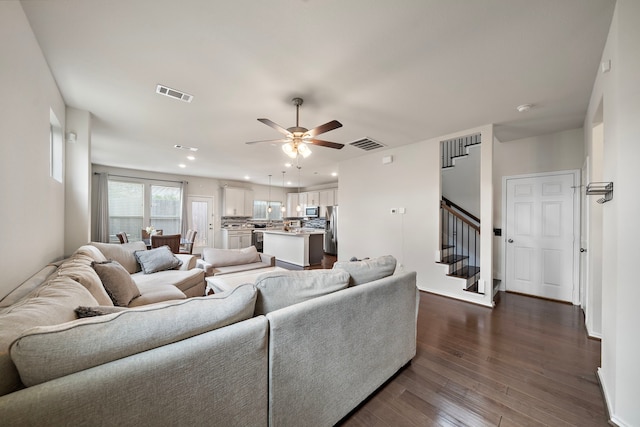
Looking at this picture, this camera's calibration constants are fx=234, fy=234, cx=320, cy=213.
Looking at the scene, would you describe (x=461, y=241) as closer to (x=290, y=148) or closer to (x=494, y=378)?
(x=494, y=378)

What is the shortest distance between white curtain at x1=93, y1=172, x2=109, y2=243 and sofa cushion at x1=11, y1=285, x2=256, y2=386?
23.3ft

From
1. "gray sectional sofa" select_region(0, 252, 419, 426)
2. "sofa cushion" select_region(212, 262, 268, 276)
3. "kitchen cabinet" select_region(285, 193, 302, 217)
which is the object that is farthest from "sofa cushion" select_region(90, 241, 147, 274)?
"kitchen cabinet" select_region(285, 193, 302, 217)

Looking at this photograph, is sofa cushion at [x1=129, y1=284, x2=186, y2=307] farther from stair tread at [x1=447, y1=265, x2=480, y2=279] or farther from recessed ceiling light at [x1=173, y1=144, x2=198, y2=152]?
stair tread at [x1=447, y1=265, x2=480, y2=279]

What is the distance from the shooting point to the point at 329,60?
209cm

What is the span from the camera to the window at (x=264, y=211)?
9.48 metres

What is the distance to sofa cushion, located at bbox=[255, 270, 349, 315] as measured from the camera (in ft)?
4.44

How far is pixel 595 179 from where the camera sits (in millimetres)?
2656

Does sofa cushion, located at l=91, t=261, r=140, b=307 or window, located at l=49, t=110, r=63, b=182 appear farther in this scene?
window, located at l=49, t=110, r=63, b=182

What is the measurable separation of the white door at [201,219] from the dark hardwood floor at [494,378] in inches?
284

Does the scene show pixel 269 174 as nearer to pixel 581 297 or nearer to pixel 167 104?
pixel 167 104

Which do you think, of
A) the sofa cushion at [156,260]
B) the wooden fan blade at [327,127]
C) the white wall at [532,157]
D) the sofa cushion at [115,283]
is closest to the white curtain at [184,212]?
the sofa cushion at [156,260]

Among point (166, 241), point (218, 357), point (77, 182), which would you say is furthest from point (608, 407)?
point (166, 241)

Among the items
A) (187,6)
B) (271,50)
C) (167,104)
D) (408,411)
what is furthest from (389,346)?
(167,104)

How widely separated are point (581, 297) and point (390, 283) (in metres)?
3.77
